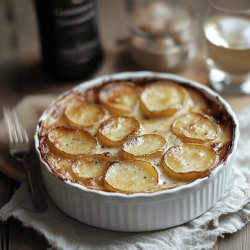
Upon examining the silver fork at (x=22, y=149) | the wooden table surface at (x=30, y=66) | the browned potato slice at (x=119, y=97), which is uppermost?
the browned potato slice at (x=119, y=97)

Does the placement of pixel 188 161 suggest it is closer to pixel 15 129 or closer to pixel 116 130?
pixel 116 130

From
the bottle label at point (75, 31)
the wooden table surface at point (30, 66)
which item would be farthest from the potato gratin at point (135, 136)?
the bottle label at point (75, 31)

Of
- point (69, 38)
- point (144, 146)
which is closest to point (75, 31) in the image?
point (69, 38)

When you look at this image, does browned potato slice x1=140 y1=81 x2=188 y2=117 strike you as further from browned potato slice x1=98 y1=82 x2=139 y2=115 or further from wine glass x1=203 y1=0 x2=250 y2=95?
wine glass x1=203 y1=0 x2=250 y2=95

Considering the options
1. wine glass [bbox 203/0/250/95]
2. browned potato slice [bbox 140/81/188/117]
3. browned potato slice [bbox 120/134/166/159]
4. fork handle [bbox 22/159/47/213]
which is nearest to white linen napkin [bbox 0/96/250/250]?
fork handle [bbox 22/159/47/213]

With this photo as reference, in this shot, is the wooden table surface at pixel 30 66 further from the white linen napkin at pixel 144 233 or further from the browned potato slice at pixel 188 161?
the browned potato slice at pixel 188 161

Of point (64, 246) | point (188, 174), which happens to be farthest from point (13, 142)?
point (188, 174)
